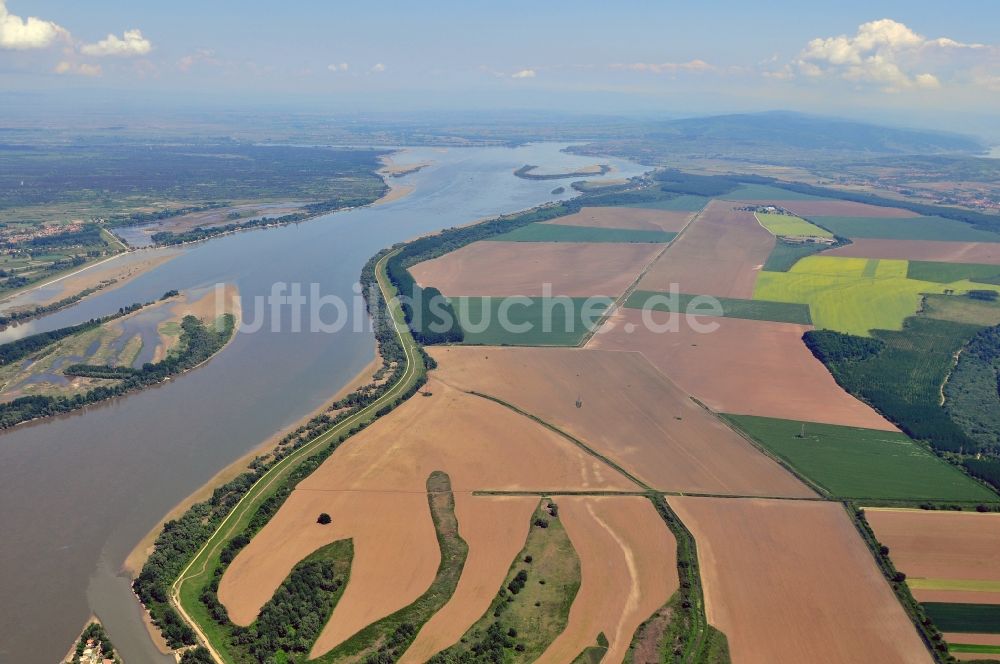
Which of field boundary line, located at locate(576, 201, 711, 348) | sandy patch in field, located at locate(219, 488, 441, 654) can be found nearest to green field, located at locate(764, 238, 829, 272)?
field boundary line, located at locate(576, 201, 711, 348)

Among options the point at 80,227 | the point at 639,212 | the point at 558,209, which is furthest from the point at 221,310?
the point at 639,212

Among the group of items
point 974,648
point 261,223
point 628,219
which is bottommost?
point 974,648

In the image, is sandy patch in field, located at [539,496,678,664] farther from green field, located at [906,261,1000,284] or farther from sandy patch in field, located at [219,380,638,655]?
green field, located at [906,261,1000,284]

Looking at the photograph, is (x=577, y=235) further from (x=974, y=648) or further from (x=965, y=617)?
(x=974, y=648)

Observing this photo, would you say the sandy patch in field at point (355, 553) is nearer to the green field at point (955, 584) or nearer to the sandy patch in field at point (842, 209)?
the green field at point (955, 584)

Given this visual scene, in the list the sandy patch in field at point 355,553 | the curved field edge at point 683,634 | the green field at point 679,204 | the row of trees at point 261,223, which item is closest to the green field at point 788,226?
the green field at point 679,204

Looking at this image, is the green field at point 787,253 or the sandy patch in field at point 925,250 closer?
the green field at point 787,253

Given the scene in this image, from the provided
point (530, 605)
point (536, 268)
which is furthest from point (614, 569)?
point (536, 268)
